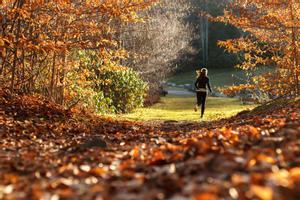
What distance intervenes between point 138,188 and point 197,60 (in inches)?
2066

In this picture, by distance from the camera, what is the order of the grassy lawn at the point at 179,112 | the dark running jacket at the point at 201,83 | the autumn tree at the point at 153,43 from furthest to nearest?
1. the autumn tree at the point at 153,43
2. the grassy lawn at the point at 179,112
3. the dark running jacket at the point at 201,83

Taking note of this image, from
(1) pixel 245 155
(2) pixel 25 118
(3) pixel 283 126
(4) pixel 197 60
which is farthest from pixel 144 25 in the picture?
(4) pixel 197 60

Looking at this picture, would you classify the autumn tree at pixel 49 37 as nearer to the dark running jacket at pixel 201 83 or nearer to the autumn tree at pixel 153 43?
the dark running jacket at pixel 201 83

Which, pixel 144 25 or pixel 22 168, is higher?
pixel 144 25

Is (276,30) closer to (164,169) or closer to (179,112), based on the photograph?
(179,112)

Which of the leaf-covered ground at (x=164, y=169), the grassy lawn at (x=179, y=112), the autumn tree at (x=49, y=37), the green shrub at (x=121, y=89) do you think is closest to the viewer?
the leaf-covered ground at (x=164, y=169)

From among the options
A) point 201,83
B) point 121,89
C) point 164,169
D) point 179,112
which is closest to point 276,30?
point 201,83

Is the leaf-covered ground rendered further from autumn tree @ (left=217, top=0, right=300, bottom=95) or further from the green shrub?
the green shrub

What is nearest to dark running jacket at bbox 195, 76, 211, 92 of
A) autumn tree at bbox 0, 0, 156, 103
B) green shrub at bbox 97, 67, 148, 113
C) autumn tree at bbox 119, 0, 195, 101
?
autumn tree at bbox 0, 0, 156, 103

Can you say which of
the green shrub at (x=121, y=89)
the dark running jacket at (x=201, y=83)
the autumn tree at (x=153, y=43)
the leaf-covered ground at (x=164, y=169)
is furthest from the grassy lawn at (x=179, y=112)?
the leaf-covered ground at (x=164, y=169)

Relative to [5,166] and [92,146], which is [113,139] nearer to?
[92,146]

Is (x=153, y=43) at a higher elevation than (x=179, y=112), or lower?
higher

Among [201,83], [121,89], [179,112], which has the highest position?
[201,83]

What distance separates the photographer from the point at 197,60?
182 feet
